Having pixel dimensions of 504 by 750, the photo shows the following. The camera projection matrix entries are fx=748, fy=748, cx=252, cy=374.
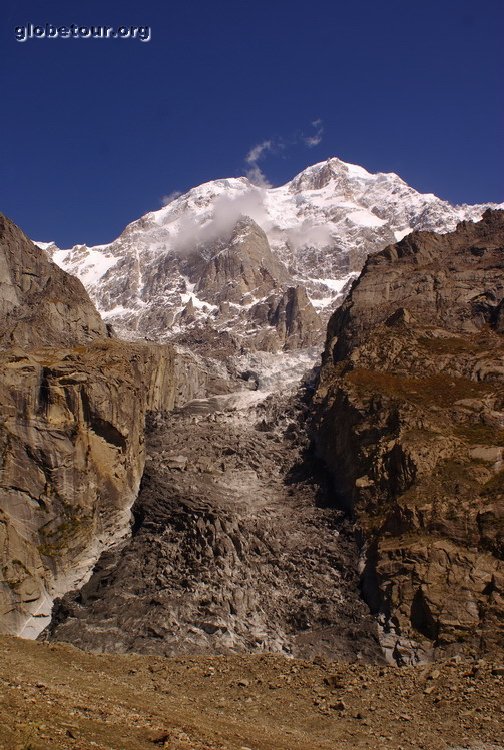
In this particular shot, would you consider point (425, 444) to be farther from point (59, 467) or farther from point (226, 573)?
point (59, 467)

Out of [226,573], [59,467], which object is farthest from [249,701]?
[59,467]

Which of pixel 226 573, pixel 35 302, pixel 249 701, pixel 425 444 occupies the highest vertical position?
pixel 35 302

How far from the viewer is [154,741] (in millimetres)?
28562

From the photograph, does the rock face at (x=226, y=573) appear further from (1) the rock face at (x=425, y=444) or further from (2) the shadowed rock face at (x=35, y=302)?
(2) the shadowed rock face at (x=35, y=302)

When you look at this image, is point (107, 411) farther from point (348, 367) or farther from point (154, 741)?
point (154, 741)

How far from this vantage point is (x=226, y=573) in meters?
71.6

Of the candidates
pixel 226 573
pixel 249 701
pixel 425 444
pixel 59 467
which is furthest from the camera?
pixel 425 444

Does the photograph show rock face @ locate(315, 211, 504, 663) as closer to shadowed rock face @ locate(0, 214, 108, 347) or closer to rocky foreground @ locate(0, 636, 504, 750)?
rocky foreground @ locate(0, 636, 504, 750)

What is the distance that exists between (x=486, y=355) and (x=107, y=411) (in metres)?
47.8

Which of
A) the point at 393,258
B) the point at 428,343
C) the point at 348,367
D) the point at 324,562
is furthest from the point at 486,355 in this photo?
the point at 393,258

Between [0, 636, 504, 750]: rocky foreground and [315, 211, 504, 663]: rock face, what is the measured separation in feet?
23.6

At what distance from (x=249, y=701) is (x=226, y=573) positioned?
24.8 m

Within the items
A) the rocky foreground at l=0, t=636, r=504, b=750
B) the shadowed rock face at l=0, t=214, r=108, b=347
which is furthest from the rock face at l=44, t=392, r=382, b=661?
the shadowed rock face at l=0, t=214, r=108, b=347

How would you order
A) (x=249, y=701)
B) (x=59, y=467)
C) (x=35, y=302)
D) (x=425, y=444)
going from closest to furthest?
(x=249, y=701) → (x=59, y=467) → (x=425, y=444) → (x=35, y=302)
